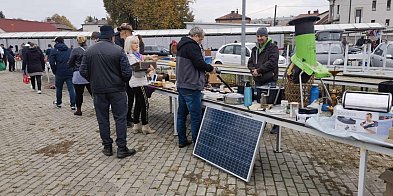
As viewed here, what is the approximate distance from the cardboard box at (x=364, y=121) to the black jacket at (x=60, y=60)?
6.54 meters

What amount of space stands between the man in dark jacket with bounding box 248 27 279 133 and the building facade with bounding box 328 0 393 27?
161 feet

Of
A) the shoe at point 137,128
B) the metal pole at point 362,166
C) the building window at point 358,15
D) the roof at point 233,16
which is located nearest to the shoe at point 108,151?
the shoe at point 137,128

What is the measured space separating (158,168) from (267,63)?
7.37 feet

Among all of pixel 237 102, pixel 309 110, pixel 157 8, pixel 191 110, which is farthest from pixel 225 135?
pixel 157 8

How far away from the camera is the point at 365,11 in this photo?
4862 cm

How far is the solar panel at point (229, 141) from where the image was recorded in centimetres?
358

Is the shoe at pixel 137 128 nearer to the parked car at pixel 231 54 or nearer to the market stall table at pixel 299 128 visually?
the market stall table at pixel 299 128

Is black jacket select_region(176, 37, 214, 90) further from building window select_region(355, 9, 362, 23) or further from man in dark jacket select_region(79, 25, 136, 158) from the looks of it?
building window select_region(355, 9, 362, 23)

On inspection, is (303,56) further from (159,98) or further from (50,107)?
(50,107)

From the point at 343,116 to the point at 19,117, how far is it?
274 inches

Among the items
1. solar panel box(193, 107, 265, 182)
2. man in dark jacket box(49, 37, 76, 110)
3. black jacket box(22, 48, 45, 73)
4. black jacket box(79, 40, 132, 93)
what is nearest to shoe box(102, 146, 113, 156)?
black jacket box(79, 40, 132, 93)

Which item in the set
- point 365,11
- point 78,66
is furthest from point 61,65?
point 365,11

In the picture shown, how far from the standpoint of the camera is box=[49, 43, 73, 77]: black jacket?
7.55 meters

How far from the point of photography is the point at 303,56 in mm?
3348
